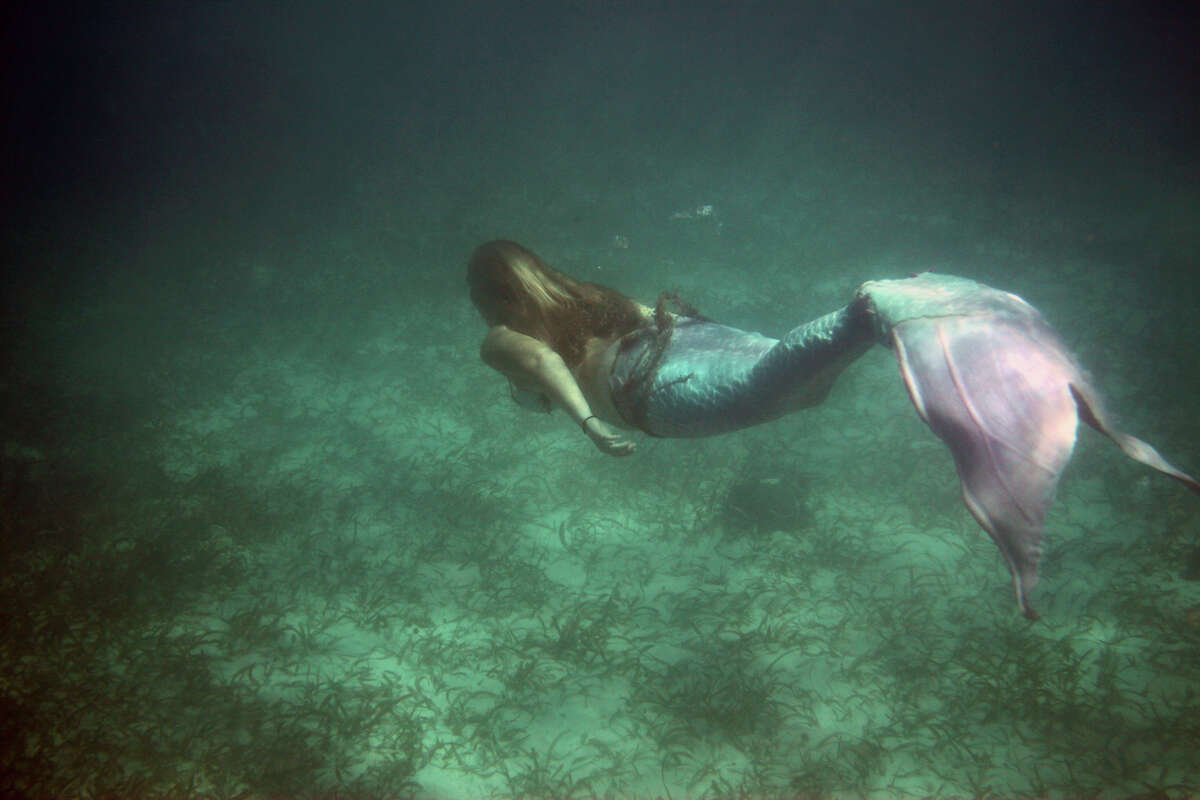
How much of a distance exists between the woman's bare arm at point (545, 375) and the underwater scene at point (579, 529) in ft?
5.89

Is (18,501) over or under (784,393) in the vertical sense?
under

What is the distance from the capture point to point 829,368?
2.20 metres

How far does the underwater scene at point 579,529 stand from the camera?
339cm

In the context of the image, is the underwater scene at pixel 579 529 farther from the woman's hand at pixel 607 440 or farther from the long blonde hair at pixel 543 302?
the long blonde hair at pixel 543 302

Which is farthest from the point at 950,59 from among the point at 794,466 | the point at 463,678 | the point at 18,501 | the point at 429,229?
the point at 18,501

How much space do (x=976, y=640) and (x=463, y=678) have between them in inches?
156

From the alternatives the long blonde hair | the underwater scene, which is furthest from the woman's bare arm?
the underwater scene

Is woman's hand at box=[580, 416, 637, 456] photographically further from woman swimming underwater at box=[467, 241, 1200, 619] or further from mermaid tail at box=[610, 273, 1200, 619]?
mermaid tail at box=[610, 273, 1200, 619]

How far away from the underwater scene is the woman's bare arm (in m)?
1.80

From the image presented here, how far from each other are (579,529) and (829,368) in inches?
130

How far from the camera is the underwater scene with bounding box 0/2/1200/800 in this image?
339 cm

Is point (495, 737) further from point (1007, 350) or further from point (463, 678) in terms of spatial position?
point (1007, 350)

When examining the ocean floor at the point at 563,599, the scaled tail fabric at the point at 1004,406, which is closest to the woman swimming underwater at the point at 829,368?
the scaled tail fabric at the point at 1004,406

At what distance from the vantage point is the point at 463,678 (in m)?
3.88
